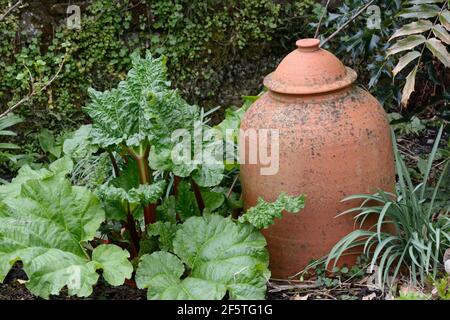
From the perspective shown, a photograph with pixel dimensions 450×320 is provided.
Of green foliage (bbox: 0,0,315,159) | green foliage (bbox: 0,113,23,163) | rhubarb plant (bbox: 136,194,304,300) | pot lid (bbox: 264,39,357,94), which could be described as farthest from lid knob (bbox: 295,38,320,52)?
green foliage (bbox: 0,113,23,163)

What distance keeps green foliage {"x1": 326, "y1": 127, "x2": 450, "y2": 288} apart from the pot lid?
488 mm

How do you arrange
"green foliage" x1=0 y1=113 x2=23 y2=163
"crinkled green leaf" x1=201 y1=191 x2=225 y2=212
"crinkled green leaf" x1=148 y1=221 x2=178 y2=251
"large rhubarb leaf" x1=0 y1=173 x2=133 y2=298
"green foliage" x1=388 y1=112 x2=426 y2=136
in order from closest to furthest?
1. "large rhubarb leaf" x1=0 y1=173 x2=133 y2=298
2. "crinkled green leaf" x1=148 y1=221 x2=178 y2=251
3. "crinkled green leaf" x1=201 y1=191 x2=225 y2=212
4. "green foliage" x1=0 y1=113 x2=23 y2=163
5. "green foliage" x1=388 y1=112 x2=426 y2=136

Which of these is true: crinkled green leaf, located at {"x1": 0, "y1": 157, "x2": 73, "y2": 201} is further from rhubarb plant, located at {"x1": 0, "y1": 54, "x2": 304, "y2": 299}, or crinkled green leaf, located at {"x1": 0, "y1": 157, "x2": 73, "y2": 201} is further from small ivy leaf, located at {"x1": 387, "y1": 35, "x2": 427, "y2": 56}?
small ivy leaf, located at {"x1": 387, "y1": 35, "x2": 427, "y2": 56}

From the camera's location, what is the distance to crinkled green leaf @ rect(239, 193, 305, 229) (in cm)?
329

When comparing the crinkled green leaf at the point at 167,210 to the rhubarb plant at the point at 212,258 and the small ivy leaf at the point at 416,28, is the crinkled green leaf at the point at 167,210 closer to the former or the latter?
the rhubarb plant at the point at 212,258

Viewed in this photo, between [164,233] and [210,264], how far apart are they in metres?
0.28

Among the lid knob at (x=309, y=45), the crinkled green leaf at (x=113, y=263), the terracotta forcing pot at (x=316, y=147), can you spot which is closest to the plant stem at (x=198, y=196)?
the terracotta forcing pot at (x=316, y=147)

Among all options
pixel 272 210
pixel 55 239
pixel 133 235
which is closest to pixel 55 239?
pixel 55 239

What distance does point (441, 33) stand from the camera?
11.1 ft

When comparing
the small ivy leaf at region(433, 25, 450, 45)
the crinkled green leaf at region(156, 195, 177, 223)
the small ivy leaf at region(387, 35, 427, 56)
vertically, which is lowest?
Answer: the crinkled green leaf at region(156, 195, 177, 223)

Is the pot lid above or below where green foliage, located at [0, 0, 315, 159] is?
above

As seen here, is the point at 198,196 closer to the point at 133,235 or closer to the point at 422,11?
the point at 133,235

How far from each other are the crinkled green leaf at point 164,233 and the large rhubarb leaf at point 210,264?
0.07 m

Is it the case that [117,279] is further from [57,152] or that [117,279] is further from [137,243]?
[57,152]
